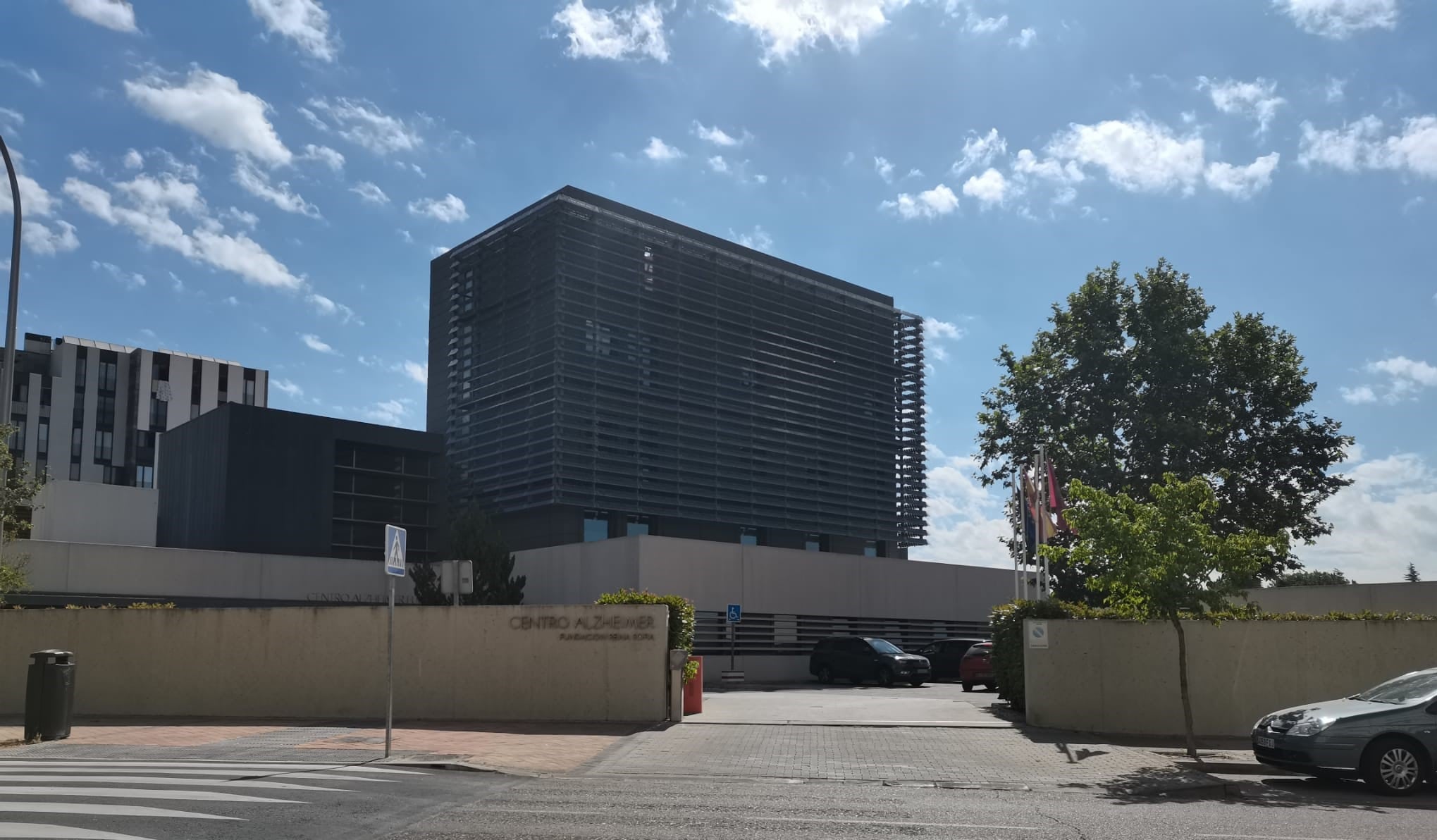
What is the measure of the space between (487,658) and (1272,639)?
13.2m

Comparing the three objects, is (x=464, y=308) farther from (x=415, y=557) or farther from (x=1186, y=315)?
(x=1186, y=315)

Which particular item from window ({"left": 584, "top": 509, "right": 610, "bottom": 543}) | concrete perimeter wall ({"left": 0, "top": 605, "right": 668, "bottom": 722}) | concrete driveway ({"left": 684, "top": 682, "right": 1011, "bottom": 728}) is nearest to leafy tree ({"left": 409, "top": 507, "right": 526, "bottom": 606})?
concrete driveway ({"left": 684, "top": 682, "right": 1011, "bottom": 728})

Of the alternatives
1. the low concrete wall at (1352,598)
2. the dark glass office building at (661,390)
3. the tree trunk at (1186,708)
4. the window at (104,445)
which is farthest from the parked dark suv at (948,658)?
the window at (104,445)

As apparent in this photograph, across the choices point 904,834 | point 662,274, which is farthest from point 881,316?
point 904,834

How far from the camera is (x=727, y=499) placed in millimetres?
55906

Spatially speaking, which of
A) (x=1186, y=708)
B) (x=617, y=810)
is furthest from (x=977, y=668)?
(x=617, y=810)

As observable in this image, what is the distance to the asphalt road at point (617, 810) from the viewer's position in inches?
357

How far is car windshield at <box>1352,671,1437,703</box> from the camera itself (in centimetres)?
1310

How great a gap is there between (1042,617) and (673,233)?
3856 cm

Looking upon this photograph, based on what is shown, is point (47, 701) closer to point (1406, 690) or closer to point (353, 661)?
point (353, 661)

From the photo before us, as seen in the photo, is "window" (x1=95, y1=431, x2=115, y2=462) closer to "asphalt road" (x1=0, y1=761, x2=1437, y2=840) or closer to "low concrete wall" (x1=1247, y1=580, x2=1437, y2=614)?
"low concrete wall" (x1=1247, y1=580, x2=1437, y2=614)

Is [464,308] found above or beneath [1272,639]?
above

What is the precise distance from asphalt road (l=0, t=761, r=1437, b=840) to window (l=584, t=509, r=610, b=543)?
38.2m

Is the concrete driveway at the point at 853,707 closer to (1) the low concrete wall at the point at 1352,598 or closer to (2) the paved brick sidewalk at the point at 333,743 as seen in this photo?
(2) the paved brick sidewalk at the point at 333,743
